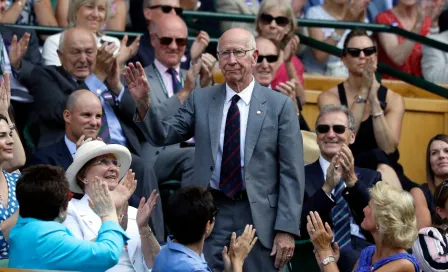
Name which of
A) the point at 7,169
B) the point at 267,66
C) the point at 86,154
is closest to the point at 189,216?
the point at 86,154

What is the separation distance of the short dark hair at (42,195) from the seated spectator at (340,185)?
260cm

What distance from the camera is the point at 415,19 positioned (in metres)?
14.3

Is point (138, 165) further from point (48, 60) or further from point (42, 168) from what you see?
point (42, 168)

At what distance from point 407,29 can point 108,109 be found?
450 cm

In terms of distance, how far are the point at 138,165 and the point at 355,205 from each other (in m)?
1.70

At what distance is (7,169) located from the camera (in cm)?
948

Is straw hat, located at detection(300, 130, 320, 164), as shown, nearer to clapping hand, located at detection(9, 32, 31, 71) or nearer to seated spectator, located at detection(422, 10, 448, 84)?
clapping hand, located at detection(9, 32, 31, 71)

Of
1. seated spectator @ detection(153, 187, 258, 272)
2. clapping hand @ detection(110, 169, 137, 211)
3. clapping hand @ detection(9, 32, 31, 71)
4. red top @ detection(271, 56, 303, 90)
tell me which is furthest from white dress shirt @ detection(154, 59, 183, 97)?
seated spectator @ detection(153, 187, 258, 272)

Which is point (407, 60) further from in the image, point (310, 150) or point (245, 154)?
point (245, 154)

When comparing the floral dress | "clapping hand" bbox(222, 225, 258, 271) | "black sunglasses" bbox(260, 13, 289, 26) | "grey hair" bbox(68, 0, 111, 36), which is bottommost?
"clapping hand" bbox(222, 225, 258, 271)

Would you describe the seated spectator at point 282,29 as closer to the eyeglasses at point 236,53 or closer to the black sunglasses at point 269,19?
the black sunglasses at point 269,19

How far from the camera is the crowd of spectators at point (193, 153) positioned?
7.76 metres

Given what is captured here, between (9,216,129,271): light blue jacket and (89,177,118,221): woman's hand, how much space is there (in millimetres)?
206

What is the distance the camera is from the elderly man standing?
8.80 meters
